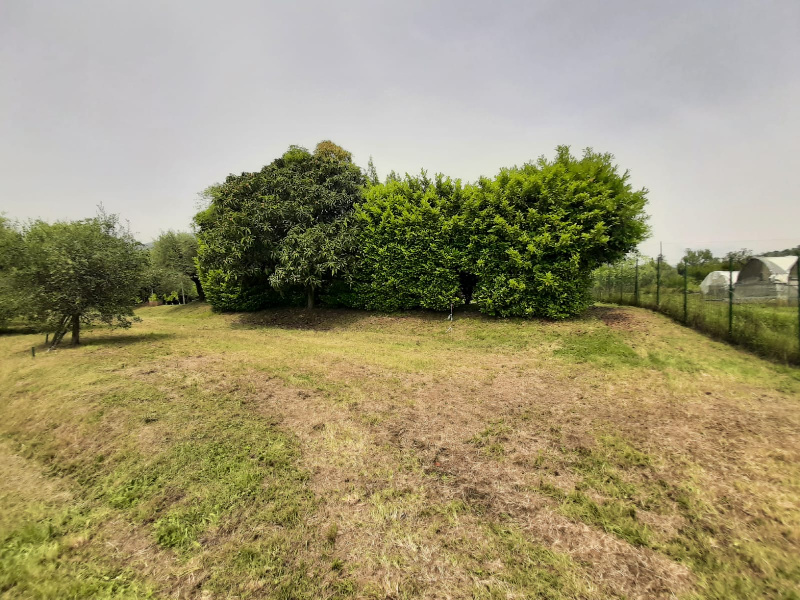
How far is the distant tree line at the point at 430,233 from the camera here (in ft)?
43.7

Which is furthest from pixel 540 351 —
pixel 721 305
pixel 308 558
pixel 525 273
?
pixel 308 558

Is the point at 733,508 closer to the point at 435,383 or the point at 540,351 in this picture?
the point at 435,383

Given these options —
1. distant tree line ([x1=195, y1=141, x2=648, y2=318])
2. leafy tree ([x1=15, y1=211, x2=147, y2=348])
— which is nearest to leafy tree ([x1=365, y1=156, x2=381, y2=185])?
distant tree line ([x1=195, y1=141, x2=648, y2=318])

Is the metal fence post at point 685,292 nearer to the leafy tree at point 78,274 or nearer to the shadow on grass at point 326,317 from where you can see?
the shadow on grass at point 326,317

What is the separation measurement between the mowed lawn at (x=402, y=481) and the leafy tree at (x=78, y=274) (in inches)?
141

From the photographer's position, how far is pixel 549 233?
13125 mm

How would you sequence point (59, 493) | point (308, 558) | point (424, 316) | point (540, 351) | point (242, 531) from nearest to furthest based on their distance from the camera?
point (308, 558) → point (242, 531) → point (59, 493) → point (540, 351) → point (424, 316)

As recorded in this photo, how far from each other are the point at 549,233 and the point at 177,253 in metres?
35.4

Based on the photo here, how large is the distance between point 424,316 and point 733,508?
13202mm

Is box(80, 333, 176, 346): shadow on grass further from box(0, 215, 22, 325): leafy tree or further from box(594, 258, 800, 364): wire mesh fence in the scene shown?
box(594, 258, 800, 364): wire mesh fence

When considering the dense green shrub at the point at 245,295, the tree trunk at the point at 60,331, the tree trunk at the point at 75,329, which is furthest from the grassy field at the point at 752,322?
the tree trunk at the point at 60,331

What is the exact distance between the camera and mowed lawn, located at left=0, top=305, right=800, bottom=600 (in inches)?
113

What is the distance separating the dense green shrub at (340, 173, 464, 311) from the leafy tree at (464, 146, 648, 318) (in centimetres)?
127

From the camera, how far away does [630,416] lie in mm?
5613
